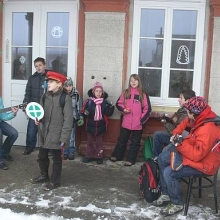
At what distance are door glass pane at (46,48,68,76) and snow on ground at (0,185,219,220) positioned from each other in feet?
8.62

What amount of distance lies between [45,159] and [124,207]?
1311 mm

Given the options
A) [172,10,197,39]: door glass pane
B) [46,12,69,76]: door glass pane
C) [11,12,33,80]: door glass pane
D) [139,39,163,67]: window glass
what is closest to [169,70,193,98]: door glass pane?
[139,39,163,67]: window glass

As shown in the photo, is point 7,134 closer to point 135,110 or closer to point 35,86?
point 35,86

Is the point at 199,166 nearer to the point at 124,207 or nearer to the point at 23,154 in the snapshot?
the point at 124,207

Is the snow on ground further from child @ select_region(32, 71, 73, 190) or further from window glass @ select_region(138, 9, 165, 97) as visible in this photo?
window glass @ select_region(138, 9, 165, 97)

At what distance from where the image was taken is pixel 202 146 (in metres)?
3.69

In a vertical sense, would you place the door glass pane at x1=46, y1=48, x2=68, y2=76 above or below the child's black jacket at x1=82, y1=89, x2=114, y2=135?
above

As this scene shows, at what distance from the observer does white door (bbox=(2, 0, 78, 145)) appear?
629 cm

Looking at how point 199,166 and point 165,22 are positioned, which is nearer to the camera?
point 199,166

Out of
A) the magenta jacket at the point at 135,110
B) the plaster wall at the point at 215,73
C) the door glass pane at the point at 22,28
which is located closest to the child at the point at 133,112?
the magenta jacket at the point at 135,110

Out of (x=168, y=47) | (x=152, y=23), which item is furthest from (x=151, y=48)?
(x=152, y=23)

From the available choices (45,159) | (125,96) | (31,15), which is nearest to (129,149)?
(125,96)

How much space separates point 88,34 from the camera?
604 cm

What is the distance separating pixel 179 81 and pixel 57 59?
2.22 meters
